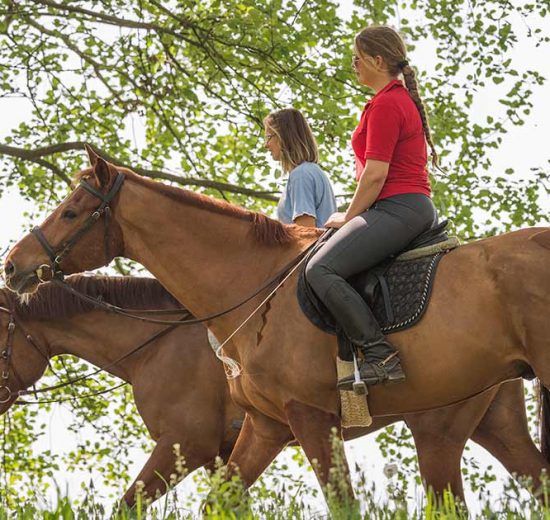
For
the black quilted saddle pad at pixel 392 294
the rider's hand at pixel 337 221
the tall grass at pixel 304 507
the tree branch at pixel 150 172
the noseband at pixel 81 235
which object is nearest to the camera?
the tall grass at pixel 304 507

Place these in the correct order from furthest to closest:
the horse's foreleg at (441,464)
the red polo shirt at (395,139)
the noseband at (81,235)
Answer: the horse's foreleg at (441,464) → the noseband at (81,235) → the red polo shirt at (395,139)

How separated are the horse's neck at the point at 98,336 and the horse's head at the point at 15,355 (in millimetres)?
101

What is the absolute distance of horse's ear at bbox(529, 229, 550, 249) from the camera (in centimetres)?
659

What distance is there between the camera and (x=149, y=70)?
50.7 feet

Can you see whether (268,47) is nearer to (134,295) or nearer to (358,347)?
(134,295)

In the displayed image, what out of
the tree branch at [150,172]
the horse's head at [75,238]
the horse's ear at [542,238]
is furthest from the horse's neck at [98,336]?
the tree branch at [150,172]

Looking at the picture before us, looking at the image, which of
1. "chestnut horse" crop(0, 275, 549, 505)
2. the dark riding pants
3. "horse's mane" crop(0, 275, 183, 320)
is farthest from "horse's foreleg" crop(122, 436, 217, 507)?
the dark riding pants

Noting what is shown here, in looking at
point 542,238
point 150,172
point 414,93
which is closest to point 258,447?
point 542,238

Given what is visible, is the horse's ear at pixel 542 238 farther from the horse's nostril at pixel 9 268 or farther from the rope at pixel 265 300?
the horse's nostril at pixel 9 268

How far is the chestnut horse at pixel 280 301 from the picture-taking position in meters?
6.54

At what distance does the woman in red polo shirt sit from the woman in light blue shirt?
3.91ft

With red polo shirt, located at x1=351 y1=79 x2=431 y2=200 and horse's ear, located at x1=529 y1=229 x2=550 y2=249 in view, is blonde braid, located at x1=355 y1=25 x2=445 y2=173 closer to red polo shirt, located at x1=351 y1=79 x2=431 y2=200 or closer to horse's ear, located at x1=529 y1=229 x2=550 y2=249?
red polo shirt, located at x1=351 y1=79 x2=431 y2=200

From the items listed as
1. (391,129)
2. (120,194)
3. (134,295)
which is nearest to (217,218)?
(120,194)

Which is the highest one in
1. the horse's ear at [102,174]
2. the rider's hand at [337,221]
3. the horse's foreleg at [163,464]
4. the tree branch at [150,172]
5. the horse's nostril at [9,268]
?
the tree branch at [150,172]
